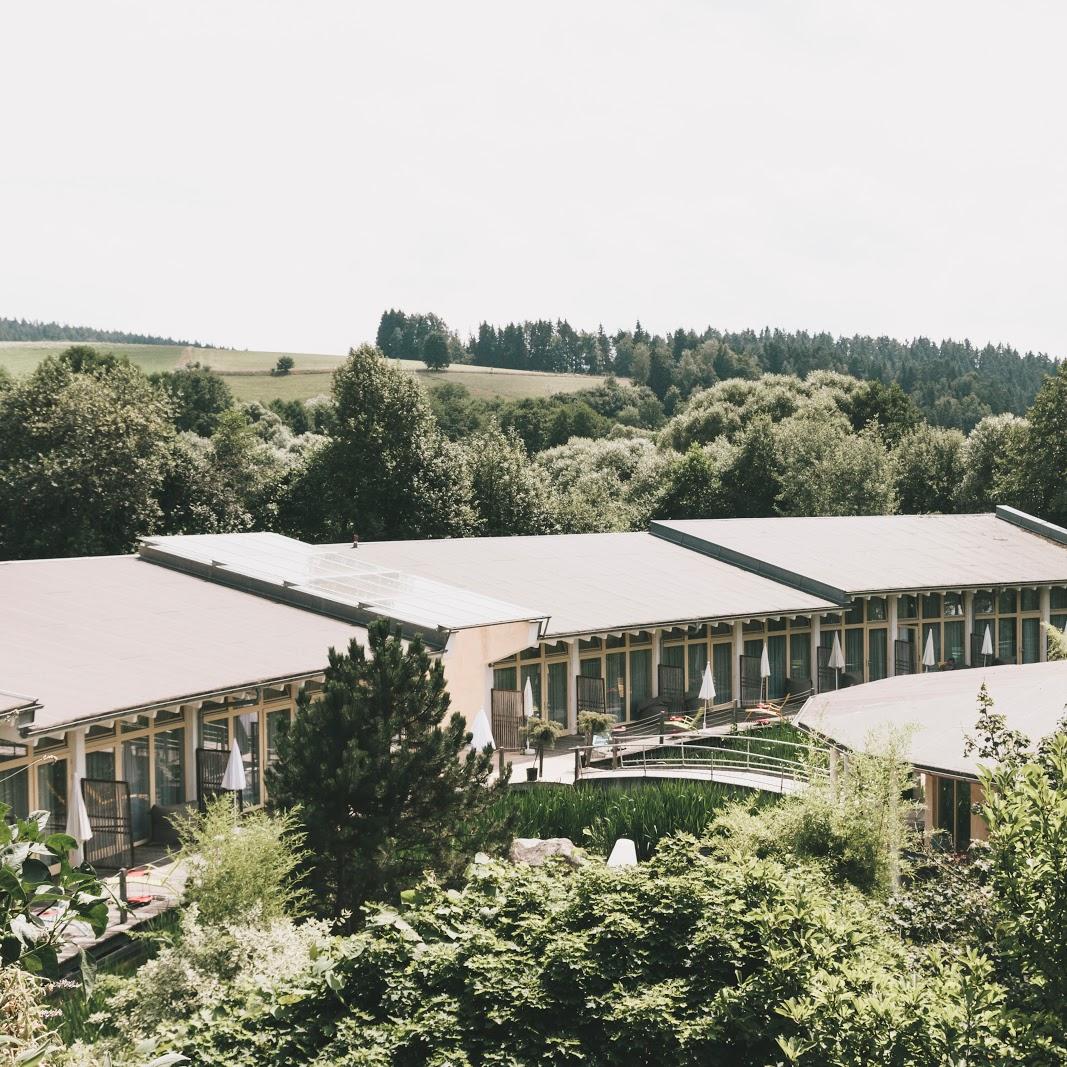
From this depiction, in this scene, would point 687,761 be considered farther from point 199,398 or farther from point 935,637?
point 199,398

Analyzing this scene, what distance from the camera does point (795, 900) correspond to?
9.70 meters

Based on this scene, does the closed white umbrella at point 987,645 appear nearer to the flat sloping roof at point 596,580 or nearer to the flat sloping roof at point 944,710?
the flat sloping roof at point 596,580

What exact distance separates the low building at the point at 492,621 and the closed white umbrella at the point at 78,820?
0.36 meters

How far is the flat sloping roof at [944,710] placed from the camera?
19.7 metres

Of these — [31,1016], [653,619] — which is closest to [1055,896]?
[31,1016]

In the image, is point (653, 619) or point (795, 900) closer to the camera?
point (795, 900)

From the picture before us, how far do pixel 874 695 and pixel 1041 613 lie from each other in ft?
58.5

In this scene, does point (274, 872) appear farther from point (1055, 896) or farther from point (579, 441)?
point (579, 441)

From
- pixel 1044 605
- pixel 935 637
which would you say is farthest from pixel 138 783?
pixel 1044 605

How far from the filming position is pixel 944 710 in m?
21.9

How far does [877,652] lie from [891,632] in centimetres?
72

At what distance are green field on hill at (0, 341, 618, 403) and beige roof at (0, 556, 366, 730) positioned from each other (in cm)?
8655

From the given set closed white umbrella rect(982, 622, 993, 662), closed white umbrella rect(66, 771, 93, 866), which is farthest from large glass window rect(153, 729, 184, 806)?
closed white umbrella rect(982, 622, 993, 662)

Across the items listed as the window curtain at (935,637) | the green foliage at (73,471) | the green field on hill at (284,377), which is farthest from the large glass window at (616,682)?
the green field on hill at (284,377)
